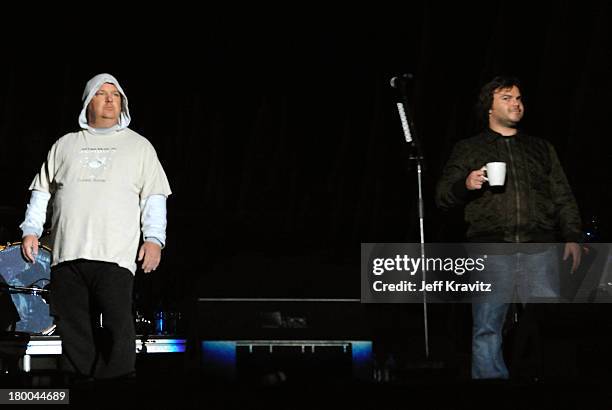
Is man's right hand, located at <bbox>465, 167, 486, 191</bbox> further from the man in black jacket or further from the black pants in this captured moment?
the black pants

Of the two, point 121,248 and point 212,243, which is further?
point 212,243

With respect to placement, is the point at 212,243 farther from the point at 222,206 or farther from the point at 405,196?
the point at 405,196

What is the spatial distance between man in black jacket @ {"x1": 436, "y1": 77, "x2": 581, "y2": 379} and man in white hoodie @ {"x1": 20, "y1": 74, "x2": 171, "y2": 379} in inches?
50.3

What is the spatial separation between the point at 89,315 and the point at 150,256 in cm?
32

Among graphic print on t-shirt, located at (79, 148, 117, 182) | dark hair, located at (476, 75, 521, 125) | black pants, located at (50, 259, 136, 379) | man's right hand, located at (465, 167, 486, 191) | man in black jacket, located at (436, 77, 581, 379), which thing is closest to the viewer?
black pants, located at (50, 259, 136, 379)

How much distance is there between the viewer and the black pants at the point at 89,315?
3025 millimetres

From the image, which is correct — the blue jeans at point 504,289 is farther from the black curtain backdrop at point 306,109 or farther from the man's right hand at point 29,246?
the man's right hand at point 29,246

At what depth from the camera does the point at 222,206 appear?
6.26m

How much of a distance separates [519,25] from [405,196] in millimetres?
1397

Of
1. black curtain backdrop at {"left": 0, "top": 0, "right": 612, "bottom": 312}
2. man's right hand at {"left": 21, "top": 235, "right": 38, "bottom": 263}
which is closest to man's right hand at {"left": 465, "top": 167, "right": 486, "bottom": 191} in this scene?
man's right hand at {"left": 21, "top": 235, "right": 38, "bottom": 263}

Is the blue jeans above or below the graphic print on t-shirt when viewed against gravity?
below

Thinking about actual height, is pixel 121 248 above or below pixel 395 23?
below

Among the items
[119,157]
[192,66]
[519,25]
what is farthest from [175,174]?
[119,157]

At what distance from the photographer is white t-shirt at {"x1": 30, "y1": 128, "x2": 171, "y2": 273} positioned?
10.1 feet
